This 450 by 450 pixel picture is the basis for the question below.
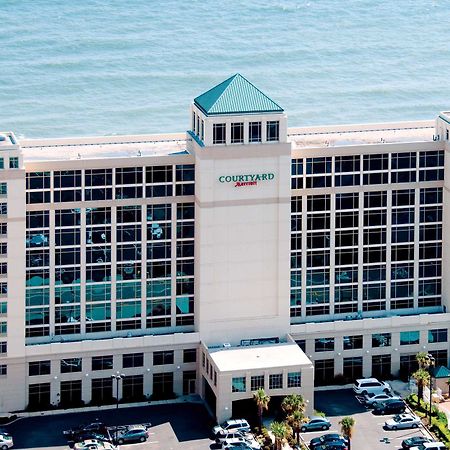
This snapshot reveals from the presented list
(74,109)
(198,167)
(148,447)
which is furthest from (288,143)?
(74,109)

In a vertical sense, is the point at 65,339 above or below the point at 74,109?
below

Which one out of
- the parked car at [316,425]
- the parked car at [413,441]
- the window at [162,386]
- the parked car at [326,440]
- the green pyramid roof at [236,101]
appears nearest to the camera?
the parked car at [413,441]

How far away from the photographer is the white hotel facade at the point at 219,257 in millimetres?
126438

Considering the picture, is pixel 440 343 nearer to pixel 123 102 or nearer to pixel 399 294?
pixel 399 294

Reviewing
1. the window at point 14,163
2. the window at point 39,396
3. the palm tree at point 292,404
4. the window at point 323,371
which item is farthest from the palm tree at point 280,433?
the window at point 14,163

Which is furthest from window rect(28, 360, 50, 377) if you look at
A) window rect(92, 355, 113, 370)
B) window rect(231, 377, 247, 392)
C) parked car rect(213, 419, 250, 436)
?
window rect(231, 377, 247, 392)

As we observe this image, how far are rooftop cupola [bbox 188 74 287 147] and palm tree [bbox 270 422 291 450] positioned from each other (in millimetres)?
23364

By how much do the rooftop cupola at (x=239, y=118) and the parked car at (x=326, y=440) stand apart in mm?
23901

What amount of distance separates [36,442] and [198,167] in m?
25.1

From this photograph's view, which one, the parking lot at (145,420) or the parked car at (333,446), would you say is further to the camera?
the parking lot at (145,420)

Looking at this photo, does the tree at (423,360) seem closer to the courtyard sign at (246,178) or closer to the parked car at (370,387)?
the parked car at (370,387)

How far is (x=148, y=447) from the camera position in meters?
121

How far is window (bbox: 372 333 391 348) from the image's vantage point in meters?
134

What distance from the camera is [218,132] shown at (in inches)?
4988
